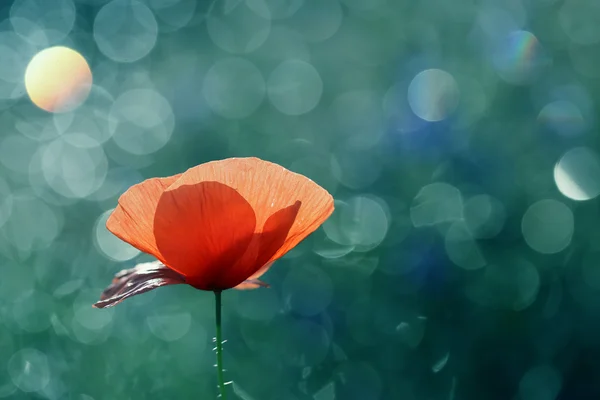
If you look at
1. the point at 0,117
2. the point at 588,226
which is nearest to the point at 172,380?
the point at 588,226

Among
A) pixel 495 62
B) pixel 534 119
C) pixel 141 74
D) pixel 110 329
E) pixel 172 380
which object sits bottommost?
pixel 172 380

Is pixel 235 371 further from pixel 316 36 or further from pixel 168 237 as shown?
pixel 316 36

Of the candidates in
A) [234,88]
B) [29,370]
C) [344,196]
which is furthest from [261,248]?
[234,88]

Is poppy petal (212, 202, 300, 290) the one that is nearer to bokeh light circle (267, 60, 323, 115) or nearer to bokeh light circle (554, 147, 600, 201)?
bokeh light circle (554, 147, 600, 201)

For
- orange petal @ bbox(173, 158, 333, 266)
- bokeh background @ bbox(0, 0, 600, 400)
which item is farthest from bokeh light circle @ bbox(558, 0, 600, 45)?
orange petal @ bbox(173, 158, 333, 266)

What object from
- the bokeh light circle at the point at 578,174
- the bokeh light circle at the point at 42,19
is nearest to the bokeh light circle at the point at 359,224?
the bokeh light circle at the point at 578,174

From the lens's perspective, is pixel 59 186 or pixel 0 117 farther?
pixel 0 117
